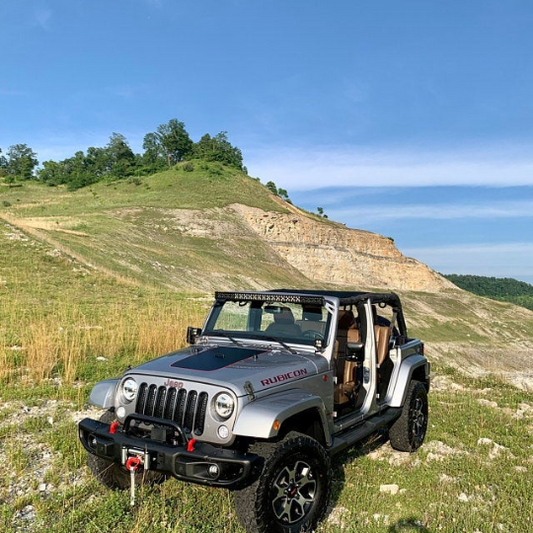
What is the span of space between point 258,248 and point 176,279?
2242cm

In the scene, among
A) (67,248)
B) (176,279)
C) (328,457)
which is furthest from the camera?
(176,279)

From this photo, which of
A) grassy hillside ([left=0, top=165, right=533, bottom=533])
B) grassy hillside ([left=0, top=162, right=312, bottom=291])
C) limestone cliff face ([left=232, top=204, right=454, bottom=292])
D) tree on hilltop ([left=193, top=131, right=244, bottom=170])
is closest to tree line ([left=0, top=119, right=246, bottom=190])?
tree on hilltop ([left=193, top=131, right=244, bottom=170])

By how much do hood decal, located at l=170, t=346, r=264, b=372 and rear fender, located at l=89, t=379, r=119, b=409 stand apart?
734 mm

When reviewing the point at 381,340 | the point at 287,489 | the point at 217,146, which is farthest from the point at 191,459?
the point at 217,146

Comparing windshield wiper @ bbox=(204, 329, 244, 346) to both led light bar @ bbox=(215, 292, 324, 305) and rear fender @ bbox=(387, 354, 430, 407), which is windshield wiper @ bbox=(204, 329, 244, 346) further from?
rear fender @ bbox=(387, 354, 430, 407)

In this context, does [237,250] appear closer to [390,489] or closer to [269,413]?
[390,489]

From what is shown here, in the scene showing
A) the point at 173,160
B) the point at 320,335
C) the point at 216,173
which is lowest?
the point at 320,335

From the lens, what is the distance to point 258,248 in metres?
50.4

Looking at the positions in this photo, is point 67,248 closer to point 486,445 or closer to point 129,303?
point 129,303

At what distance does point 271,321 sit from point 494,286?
→ 16512 cm

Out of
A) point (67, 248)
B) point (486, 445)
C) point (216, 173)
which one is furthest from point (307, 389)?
point (216, 173)

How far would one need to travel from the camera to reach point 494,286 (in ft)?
505

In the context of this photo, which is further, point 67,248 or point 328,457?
point 67,248

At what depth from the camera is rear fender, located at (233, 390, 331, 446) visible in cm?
354
